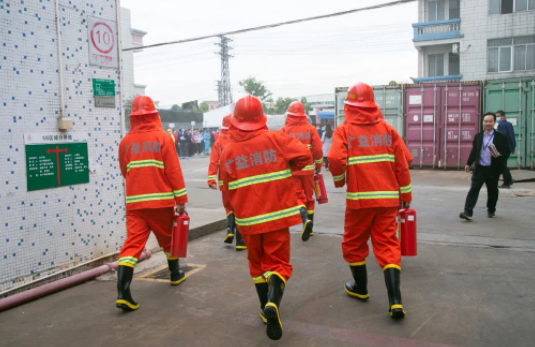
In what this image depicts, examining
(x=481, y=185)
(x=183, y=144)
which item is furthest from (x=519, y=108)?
(x=183, y=144)

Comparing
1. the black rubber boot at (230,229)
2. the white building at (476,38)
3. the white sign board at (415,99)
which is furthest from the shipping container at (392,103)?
the black rubber boot at (230,229)

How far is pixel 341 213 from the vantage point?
29.6ft

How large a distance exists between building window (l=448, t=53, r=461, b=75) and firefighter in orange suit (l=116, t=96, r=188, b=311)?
26.2m

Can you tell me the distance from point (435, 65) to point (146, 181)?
2672 centimetres

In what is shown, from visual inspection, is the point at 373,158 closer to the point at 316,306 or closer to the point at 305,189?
the point at 316,306

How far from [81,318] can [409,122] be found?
14571 mm

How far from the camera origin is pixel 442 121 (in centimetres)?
1625

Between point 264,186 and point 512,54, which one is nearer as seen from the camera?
point 264,186

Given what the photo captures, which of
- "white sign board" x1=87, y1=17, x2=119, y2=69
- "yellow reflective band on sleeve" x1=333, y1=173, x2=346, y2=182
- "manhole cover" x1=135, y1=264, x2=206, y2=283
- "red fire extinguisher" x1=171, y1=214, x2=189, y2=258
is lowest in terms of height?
"manhole cover" x1=135, y1=264, x2=206, y2=283

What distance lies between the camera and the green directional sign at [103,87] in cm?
544

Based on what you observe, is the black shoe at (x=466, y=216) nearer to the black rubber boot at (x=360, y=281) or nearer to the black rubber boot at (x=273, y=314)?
the black rubber boot at (x=360, y=281)

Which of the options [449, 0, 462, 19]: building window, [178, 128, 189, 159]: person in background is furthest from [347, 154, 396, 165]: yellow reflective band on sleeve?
[449, 0, 462, 19]: building window

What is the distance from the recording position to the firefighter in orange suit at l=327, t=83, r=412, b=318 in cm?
410

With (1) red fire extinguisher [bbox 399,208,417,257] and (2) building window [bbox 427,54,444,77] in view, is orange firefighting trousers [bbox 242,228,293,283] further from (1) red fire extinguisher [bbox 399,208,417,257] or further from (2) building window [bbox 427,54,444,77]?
(2) building window [bbox 427,54,444,77]
